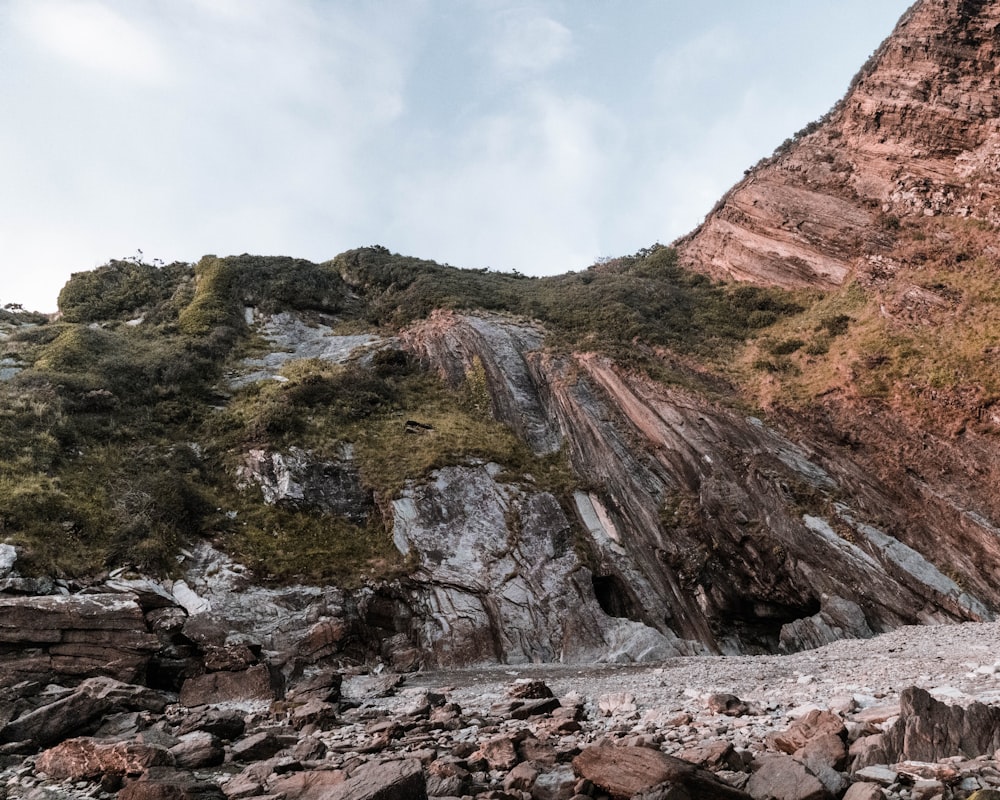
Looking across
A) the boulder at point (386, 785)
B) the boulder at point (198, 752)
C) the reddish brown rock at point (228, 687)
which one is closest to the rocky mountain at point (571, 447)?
the reddish brown rock at point (228, 687)

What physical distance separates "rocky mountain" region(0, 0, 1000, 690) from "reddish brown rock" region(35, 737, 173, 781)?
18.9 ft

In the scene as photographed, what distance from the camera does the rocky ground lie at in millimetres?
6246

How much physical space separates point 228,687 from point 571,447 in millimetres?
16779

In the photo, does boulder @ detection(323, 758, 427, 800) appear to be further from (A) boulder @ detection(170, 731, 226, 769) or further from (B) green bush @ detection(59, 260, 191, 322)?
(B) green bush @ detection(59, 260, 191, 322)

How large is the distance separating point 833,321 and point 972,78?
54.3ft

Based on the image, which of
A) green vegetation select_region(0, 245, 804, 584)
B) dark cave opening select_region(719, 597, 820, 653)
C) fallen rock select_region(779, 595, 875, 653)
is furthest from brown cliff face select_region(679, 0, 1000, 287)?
fallen rock select_region(779, 595, 875, 653)

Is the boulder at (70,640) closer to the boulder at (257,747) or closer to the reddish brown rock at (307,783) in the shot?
the boulder at (257,747)

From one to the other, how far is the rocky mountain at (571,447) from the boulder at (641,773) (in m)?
11.5

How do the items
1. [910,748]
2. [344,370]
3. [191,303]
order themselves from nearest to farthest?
1. [910,748]
2. [344,370]
3. [191,303]

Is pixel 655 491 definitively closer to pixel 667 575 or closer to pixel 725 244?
pixel 667 575

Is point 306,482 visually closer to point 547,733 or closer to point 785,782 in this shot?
point 547,733

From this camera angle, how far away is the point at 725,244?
44781mm

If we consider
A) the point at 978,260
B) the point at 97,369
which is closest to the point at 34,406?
the point at 97,369

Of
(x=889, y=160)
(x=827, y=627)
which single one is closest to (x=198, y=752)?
(x=827, y=627)
